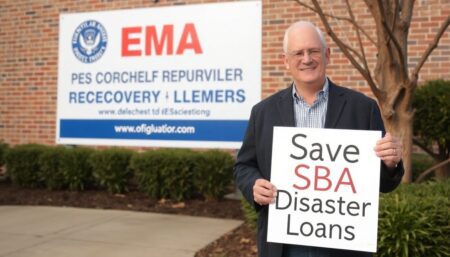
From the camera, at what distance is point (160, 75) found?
301 inches

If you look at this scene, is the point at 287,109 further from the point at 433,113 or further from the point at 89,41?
the point at 89,41

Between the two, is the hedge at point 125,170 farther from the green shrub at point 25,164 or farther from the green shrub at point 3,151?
the green shrub at point 3,151

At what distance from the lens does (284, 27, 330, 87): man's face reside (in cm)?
209

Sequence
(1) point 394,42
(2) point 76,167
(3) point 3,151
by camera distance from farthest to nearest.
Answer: (3) point 3,151, (2) point 76,167, (1) point 394,42

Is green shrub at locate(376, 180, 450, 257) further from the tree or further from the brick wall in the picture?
the brick wall

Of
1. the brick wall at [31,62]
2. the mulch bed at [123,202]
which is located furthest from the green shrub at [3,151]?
the brick wall at [31,62]

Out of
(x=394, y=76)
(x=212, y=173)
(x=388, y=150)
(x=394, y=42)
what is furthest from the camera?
(x=212, y=173)

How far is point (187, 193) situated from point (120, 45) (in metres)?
2.86

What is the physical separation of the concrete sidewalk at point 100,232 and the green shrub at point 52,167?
3.12 feet

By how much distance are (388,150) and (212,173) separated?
466 cm

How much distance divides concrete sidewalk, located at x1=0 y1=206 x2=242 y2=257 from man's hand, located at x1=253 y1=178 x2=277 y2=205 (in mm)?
2429

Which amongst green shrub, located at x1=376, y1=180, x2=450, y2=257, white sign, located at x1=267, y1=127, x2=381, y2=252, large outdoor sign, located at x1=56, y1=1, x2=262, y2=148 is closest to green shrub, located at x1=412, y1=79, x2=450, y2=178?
green shrub, located at x1=376, y1=180, x2=450, y2=257

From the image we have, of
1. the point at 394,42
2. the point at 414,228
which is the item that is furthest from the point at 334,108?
the point at 394,42

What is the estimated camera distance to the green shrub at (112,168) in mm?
7109
